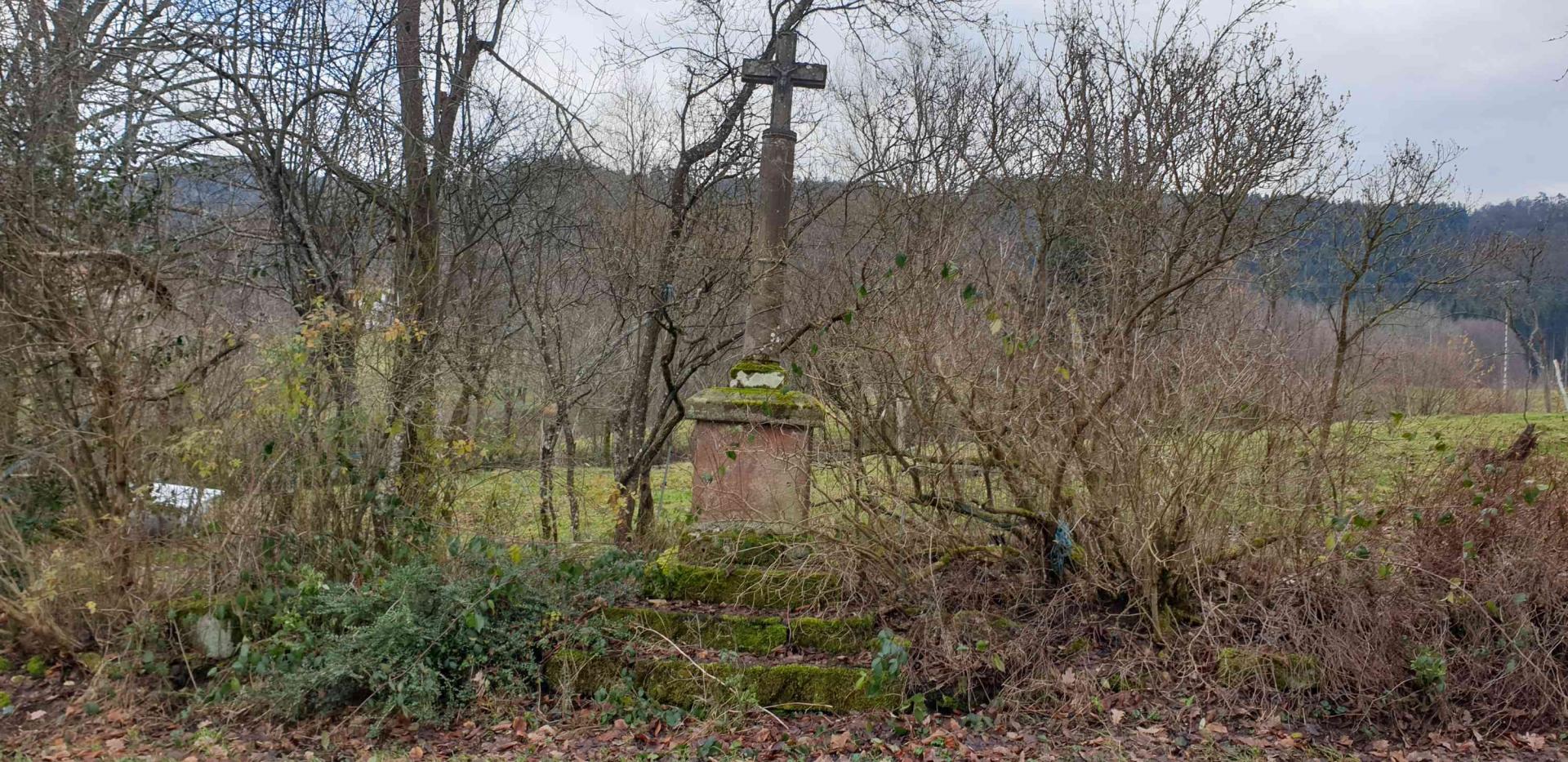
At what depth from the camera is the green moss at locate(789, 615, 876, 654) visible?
5.50m

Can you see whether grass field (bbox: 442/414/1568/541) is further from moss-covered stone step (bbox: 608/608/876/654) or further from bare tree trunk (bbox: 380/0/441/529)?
moss-covered stone step (bbox: 608/608/876/654)

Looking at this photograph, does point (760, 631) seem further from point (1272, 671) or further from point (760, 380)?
point (1272, 671)

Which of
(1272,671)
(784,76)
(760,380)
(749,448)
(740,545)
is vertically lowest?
(1272,671)

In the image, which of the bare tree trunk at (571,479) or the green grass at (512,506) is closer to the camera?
the green grass at (512,506)

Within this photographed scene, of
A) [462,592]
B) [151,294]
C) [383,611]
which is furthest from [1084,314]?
[151,294]

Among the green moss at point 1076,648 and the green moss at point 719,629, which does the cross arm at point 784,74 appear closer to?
the green moss at point 719,629

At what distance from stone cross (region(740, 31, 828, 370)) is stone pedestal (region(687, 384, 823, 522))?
0.47 meters

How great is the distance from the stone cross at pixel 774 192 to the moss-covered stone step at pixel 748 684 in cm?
232

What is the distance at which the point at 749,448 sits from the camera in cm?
643

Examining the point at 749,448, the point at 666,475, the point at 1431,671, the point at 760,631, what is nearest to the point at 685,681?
the point at 760,631

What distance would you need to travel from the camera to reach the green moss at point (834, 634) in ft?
18.0

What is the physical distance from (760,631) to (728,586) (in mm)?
548

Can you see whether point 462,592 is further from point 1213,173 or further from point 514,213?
point 1213,173

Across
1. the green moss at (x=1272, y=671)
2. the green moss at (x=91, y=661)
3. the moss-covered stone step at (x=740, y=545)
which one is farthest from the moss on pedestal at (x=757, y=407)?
the green moss at (x=91, y=661)
